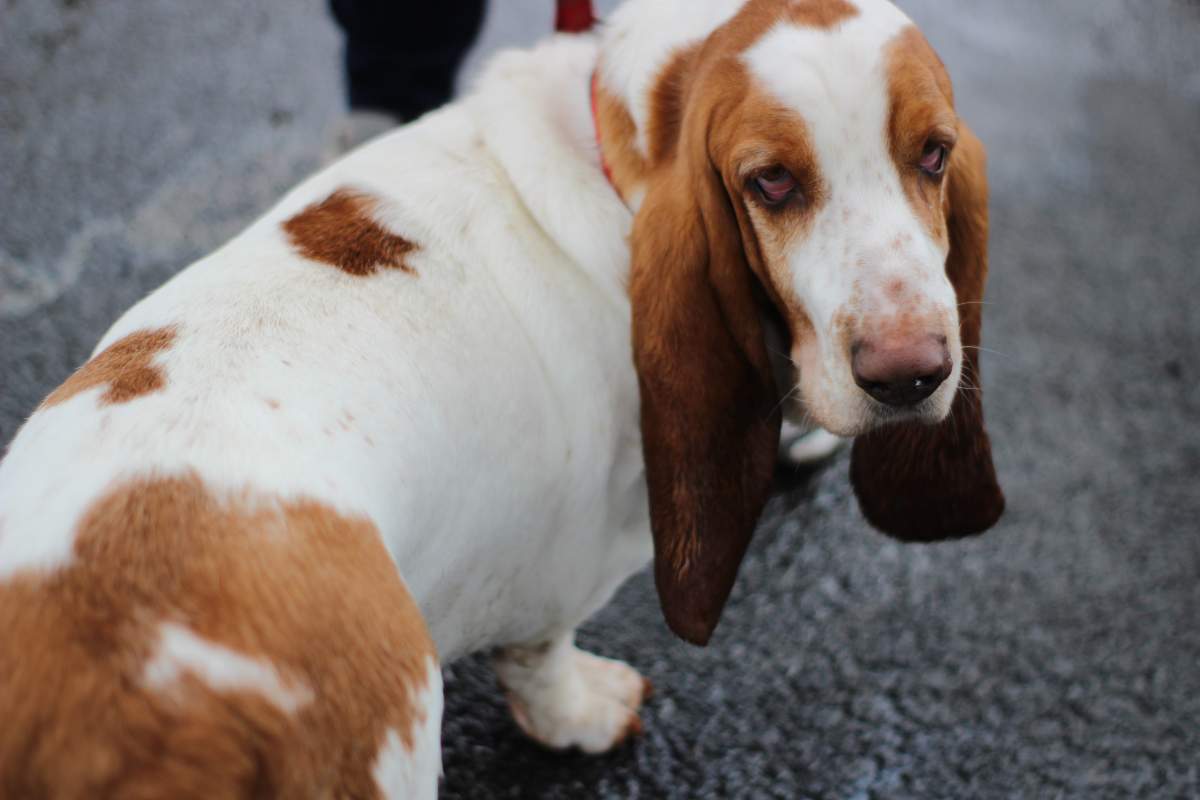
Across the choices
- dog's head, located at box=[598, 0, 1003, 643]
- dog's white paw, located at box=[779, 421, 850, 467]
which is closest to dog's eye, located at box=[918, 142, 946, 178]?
dog's head, located at box=[598, 0, 1003, 643]

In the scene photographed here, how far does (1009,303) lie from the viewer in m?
3.09

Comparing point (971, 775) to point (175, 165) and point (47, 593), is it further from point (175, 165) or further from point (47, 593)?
point (175, 165)

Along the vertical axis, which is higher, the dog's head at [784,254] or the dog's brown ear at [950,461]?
the dog's head at [784,254]

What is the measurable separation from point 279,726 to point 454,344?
1.81 feet

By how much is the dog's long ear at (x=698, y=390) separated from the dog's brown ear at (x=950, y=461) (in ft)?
0.66

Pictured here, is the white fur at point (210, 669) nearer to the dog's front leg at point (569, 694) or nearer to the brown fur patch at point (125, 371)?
the brown fur patch at point (125, 371)

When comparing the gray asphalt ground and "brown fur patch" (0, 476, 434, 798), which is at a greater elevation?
"brown fur patch" (0, 476, 434, 798)

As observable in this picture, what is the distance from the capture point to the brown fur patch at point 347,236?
4.72ft

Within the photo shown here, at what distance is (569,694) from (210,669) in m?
1.00

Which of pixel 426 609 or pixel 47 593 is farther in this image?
pixel 426 609

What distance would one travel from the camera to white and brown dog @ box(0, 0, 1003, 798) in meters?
0.99

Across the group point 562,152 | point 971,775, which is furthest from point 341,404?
point 971,775

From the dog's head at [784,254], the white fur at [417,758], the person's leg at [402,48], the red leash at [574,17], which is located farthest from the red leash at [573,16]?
the white fur at [417,758]

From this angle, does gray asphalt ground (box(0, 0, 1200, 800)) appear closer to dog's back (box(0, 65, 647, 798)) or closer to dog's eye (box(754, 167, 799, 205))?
dog's back (box(0, 65, 647, 798))
